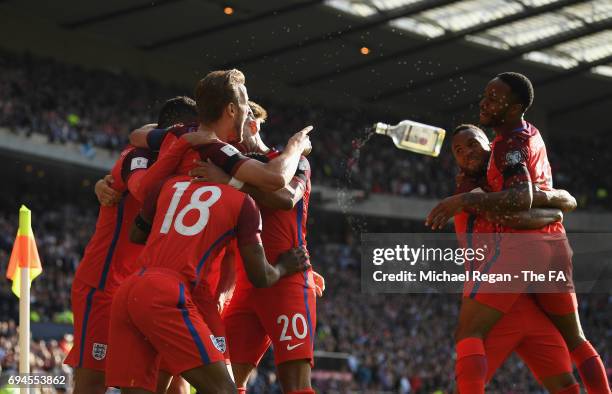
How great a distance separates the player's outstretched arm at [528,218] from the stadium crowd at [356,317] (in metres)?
12.3

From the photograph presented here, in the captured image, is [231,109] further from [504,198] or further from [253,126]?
[504,198]

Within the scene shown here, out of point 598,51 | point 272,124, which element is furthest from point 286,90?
point 598,51

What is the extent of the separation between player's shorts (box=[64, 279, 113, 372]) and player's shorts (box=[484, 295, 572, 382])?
227 centimetres

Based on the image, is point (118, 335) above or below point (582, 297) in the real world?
above

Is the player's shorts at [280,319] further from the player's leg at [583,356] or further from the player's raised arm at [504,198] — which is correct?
the player's leg at [583,356]

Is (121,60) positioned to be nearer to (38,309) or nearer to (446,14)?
(446,14)

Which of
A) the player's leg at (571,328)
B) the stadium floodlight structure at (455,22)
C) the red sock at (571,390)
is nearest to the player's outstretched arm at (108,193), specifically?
the player's leg at (571,328)

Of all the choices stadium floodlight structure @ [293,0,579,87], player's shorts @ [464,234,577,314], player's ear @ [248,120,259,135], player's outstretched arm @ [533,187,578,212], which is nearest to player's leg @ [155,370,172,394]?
player's ear @ [248,120,259,135]

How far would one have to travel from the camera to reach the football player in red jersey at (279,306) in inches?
231

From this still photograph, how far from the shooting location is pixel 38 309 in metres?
21.6

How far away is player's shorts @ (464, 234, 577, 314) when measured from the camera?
627 cm

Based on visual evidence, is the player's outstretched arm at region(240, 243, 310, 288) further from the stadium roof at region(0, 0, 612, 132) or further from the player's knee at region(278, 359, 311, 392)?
the stadium roof at region(0, 0, 612, 132)

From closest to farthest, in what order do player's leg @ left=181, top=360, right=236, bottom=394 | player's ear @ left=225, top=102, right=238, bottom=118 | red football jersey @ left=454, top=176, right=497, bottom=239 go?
player's leg @ left=181, top=360, right=236, bottom=394, player's ear @ left=225, top=102, right=238, bottom=118, red football jersey @ left=454, top=176, right=497, bottom=239

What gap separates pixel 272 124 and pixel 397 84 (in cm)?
425
